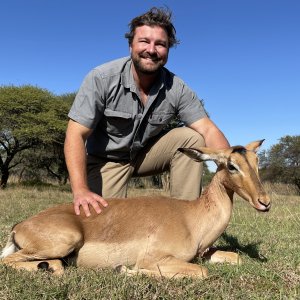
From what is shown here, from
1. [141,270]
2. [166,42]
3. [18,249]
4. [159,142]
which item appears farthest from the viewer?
[159,142]

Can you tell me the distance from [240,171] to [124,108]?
6.68ft

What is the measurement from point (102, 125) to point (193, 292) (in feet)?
10.6

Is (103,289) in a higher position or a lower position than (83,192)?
lower

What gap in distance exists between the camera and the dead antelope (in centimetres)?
420

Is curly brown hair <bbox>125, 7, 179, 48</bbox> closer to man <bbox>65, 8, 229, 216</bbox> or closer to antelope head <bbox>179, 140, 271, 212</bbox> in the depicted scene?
man <bbox>65, 8, 229, 216</bbox>

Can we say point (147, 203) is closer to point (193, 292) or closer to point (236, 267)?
point (236, 267)

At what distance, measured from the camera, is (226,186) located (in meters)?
4.72

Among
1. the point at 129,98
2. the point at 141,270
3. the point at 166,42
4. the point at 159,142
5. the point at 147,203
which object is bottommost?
the point at 141,270

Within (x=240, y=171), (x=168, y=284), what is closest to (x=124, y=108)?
(x=240, y=171)

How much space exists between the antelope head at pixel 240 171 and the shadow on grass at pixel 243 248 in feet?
3.05

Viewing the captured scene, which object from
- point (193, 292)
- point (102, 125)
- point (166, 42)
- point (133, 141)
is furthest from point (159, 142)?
point (193, 292)

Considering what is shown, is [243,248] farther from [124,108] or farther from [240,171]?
[124,108]

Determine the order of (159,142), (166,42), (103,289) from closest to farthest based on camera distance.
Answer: (103,289)
(166,42)
(159,142)

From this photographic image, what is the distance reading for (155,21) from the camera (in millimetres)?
5832
